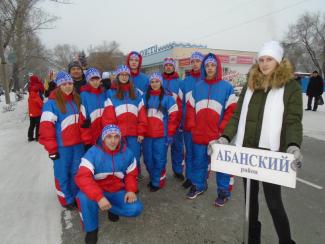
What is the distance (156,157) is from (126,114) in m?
0.80

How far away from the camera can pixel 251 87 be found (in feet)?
8.82

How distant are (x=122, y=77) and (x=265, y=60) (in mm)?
2152

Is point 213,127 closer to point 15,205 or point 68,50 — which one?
point 15,205

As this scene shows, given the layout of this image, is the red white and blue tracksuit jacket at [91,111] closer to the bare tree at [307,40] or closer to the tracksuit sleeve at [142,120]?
the tracksuit sleeve at [142,120]

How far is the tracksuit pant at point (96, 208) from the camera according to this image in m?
3.07

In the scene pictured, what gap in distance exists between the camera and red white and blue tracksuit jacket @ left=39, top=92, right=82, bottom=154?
372 centimetres

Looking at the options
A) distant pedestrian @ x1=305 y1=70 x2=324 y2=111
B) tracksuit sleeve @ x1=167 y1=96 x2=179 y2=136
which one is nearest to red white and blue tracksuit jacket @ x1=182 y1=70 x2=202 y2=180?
tracksuit sleeve @ x1=167 y1=96 x2=179 y2=136

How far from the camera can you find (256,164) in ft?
7.79

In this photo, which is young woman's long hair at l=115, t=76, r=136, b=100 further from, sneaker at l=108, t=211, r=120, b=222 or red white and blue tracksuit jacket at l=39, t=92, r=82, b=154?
sneaker at l=108, t=211, r=120, b=222

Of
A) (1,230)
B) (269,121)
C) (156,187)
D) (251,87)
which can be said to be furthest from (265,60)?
(1,230)

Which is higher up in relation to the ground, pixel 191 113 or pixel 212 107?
pixel 212 107

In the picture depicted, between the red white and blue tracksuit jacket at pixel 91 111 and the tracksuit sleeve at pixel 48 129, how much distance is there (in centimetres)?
35

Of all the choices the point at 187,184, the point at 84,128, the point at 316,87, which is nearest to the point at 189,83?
the point at 187,184

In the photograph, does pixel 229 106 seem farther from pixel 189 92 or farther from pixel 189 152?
A: pixel 189 152
